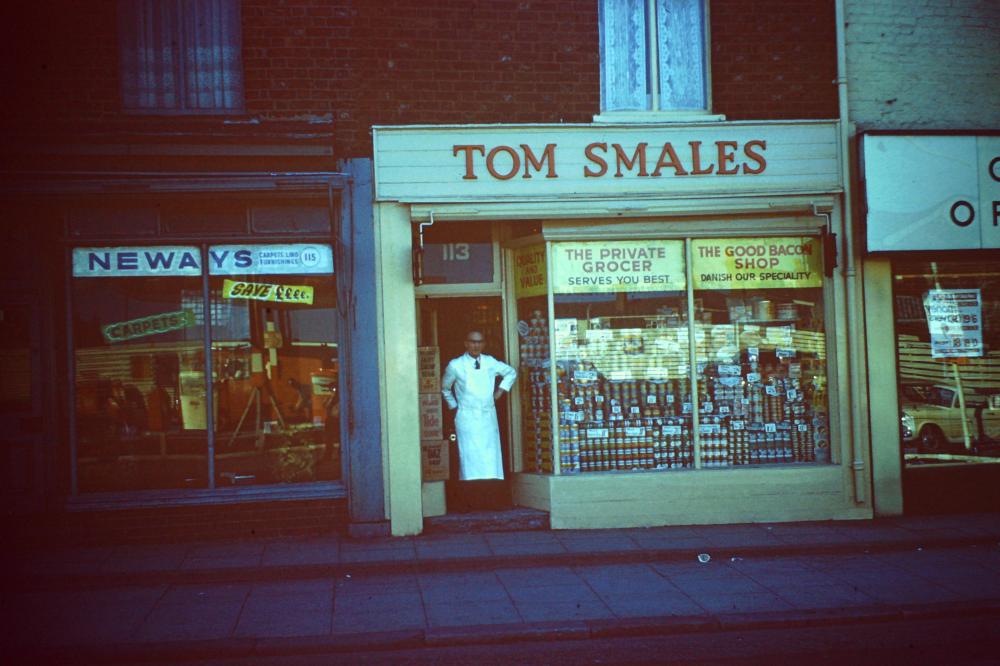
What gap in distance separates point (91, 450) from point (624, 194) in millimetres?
6390

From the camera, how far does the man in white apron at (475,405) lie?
10484 millimetres

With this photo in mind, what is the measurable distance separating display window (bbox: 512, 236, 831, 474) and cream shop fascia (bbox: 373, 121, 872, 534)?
2 cm

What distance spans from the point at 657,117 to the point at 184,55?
5.22 metres

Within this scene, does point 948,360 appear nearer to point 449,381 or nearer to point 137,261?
point 449,381

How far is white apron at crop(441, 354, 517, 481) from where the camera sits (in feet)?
34.4

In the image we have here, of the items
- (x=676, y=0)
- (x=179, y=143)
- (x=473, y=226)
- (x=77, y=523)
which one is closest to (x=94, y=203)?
(x=179, y=143)

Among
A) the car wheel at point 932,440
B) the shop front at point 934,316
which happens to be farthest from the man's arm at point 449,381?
the car wheel at point 932,440

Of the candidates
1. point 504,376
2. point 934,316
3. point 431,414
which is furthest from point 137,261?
point 934,316

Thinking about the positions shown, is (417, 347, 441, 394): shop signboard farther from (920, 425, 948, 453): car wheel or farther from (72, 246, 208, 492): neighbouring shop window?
(920, 425, 948, 453): car wheel

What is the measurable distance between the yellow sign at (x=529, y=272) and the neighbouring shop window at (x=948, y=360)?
13.3ft

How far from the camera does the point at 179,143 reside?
9.48 m

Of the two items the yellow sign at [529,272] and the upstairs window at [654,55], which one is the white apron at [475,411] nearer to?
the yellow sign at [529,272]

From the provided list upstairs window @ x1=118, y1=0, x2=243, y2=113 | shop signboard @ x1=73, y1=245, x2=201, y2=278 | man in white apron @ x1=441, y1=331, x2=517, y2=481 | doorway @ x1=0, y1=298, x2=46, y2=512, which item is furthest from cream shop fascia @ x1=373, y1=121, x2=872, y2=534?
doorway @ x1=0, y1=298, x2=46, y2=512

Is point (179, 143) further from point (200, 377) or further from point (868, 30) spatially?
point (868, 30)
